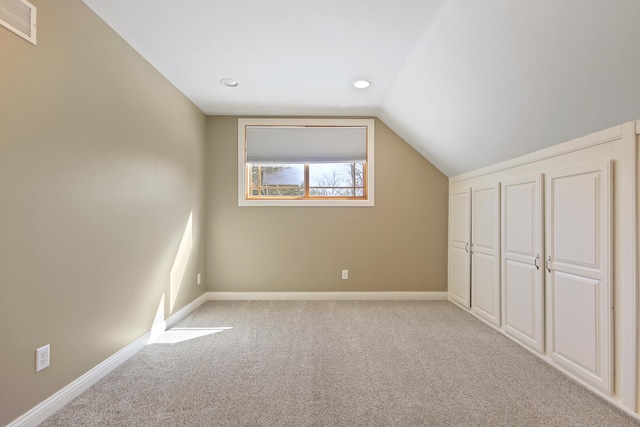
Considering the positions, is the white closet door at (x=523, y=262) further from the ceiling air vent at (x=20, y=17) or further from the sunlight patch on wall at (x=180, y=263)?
the ceiling air vent at (x=20, y=17)

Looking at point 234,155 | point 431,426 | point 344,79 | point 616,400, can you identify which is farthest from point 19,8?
point 616,400

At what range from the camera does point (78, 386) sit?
6.63 ft

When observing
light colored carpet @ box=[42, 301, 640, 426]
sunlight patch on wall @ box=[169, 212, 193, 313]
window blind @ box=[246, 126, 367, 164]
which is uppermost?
window blind @ box=[246, 126, 367, 164]

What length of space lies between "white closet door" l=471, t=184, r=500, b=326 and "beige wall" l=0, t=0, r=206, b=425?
3.21 meters

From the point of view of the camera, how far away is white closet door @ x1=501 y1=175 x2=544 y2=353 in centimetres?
256

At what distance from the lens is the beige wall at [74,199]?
5.28 ft

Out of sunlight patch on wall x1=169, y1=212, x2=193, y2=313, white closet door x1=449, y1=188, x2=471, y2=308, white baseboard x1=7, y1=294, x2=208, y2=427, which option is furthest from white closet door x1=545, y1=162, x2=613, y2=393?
sunlight patch on wall x1=169, y1=212, x2=193, y2=313

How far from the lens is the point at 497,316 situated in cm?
316

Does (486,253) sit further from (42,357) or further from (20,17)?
(20,17)

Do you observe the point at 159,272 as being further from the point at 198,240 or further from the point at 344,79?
the point at 344,79

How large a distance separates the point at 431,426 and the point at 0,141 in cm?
255

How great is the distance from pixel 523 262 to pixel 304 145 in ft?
9.16

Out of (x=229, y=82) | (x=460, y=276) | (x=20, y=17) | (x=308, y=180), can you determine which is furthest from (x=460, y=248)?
(x=20, y=17)

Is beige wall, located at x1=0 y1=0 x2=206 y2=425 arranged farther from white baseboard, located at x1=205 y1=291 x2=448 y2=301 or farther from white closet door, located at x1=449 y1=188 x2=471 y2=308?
white closet door, located at x1=449 y1=188 x2=471 y2=308
